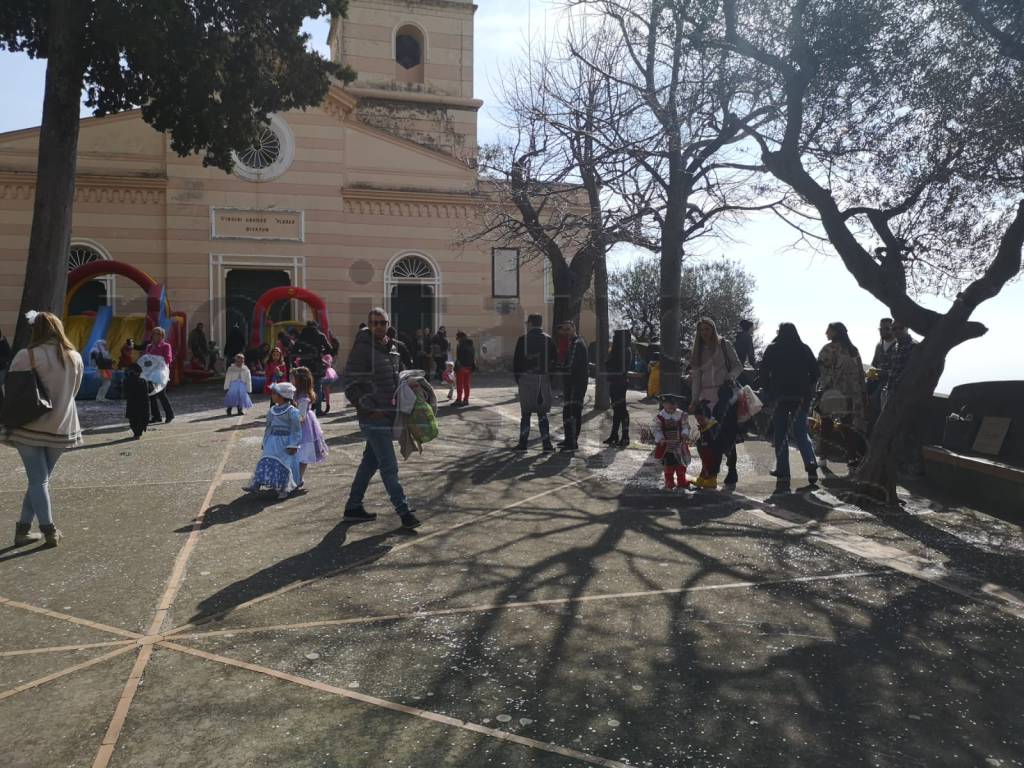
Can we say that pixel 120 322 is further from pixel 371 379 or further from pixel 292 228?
pixel 371 379

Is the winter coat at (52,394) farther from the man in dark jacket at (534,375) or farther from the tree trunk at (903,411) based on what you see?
the tree trunk at (903,411)

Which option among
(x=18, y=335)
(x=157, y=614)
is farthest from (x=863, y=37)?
(x=18, y=335)

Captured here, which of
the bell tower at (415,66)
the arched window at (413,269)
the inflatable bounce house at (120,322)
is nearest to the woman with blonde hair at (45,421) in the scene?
the inflatable bounce house at (120,322)

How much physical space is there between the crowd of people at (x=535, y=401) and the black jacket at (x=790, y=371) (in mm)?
13

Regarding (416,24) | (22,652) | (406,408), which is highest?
(416,24)

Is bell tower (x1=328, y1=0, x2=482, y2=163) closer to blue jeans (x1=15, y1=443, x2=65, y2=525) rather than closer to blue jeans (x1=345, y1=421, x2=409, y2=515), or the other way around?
blue jeans (x1=345, y1=421, x2=409, y2=515)

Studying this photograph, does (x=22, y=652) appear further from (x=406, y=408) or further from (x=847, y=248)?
(x=847, y=248)

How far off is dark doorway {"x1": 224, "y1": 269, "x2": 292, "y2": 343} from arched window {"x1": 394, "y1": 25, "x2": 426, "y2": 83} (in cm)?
994

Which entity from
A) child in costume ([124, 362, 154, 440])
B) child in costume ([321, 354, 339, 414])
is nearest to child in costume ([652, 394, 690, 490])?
child in costume ([124, 362, 154, 440])

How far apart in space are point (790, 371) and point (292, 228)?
21003 mm

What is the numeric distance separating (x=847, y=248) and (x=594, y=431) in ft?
19.4

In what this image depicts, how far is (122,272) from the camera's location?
2152cm

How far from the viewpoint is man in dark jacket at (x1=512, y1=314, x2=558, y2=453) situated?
36.8ft

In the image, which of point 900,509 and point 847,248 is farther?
point 847,248
